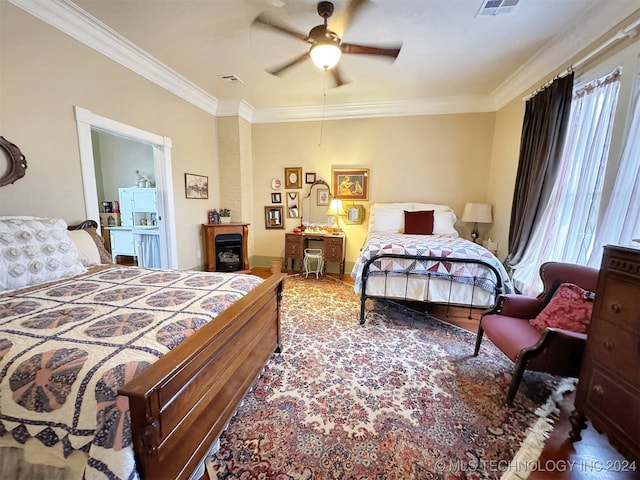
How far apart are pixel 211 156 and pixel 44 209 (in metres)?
2.49

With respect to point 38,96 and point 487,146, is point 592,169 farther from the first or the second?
point 38,96

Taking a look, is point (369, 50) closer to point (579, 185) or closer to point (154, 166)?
point (579, 185)

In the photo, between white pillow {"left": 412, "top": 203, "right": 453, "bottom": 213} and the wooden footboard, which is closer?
the wooden footboard

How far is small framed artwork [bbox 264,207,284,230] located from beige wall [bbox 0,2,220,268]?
2.22 meters

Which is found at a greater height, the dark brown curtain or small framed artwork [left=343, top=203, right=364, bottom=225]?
the dark brown curtain

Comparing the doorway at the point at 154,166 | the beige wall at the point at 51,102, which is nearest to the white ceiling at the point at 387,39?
the beige wall at the point at 51,102

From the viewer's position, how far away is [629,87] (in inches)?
72.5

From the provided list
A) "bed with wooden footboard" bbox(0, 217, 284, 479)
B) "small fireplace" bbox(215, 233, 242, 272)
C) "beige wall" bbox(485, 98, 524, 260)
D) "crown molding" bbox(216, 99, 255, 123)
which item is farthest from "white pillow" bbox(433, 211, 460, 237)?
"crown molding" bbox(216, 99, 255, 123)

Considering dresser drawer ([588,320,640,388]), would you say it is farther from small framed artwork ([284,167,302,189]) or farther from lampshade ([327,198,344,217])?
small framed artwork ([284,167,302,189])

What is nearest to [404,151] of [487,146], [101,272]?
[487,146]

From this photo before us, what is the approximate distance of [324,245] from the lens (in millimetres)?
4285

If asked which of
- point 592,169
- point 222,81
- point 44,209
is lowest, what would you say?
point 44,209

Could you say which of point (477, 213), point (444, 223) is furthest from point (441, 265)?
point (477, 213)

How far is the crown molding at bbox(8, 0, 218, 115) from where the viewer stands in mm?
2088
